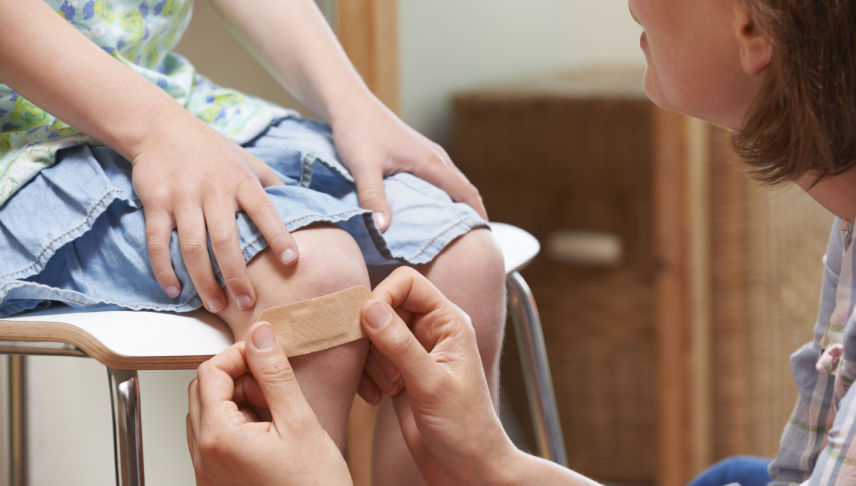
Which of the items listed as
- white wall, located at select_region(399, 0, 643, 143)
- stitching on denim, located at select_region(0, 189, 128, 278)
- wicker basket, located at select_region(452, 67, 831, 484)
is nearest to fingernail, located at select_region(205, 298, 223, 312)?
stitching on denim, located at select_region(0, 189, 128, 278)

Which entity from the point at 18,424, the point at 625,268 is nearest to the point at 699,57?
the point at 18,424

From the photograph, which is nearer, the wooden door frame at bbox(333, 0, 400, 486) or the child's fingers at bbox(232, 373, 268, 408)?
the child's fingers at bbox(232, 373, 268, 408)

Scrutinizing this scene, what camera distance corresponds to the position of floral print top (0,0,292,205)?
0.75 metres

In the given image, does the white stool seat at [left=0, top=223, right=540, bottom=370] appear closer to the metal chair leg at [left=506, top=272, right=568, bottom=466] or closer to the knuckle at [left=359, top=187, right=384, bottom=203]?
the knuckle at [left=359, top=187, right=384, bottom=203]

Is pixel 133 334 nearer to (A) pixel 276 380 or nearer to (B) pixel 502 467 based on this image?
(A) pixel 276 380

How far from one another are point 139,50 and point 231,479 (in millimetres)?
420

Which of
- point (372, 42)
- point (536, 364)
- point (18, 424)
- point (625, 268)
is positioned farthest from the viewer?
point (625, 268)

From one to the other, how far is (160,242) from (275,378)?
151 millimetres

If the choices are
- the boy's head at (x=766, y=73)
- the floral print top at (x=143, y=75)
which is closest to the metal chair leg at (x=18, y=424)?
the floral print top at (x=143, y=75)

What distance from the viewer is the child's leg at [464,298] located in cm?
79

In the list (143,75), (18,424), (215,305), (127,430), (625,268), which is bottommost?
(18,424)

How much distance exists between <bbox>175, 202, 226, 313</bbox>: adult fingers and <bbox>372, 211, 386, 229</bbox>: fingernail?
15 centimetres

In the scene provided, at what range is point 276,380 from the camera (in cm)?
59

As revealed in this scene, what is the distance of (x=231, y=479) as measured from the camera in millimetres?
610
